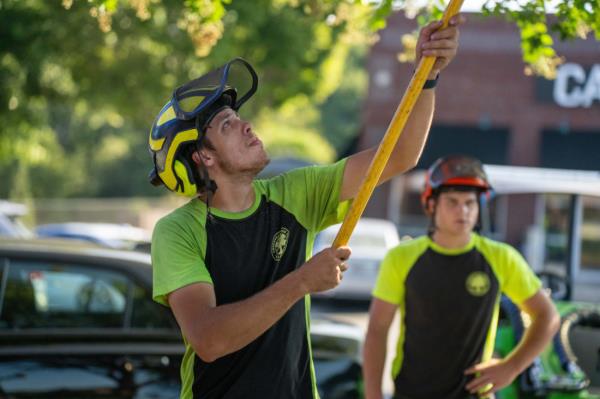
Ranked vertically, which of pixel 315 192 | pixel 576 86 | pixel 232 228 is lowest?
pixel 232 228

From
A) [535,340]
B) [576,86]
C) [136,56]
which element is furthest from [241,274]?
[576,86]

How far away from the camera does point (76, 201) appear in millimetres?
46062

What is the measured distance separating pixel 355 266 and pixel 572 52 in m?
11.9

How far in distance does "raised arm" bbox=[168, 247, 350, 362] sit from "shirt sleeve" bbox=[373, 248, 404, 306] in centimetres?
168

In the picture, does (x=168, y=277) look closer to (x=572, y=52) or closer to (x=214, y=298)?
(x=214, y=298)

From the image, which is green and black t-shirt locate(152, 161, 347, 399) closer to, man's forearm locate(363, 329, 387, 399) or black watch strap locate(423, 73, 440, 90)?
black watch strap locate(423, 73, 440, 90)

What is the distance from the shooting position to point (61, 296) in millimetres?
5801

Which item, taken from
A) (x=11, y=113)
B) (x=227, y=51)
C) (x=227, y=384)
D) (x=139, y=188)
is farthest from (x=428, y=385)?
(x=139, y=188)

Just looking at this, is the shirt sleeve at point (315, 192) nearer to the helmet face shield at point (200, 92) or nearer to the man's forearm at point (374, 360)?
the helmet face shield at point (200, 92)

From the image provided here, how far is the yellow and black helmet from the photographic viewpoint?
11.0 feet

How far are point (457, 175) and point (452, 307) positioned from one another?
2.02 feet

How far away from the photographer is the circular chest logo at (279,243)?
3313 millimetres

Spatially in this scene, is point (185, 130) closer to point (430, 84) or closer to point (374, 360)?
point (430, 84)

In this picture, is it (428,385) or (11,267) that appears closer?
(428,385)
